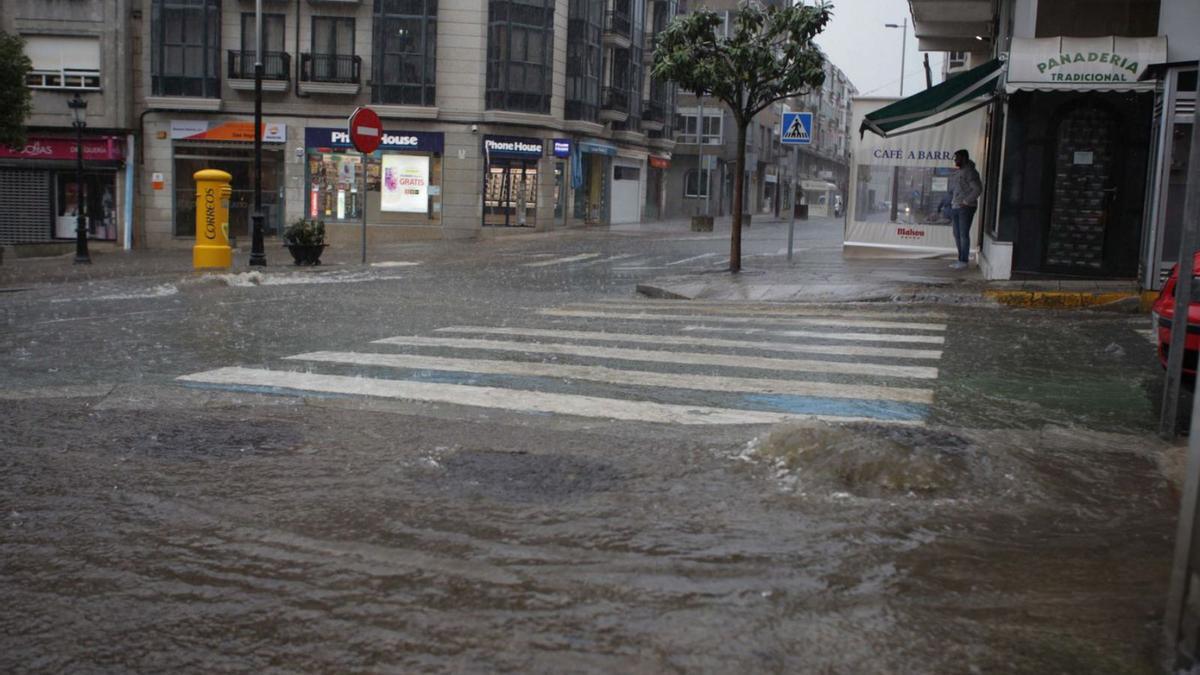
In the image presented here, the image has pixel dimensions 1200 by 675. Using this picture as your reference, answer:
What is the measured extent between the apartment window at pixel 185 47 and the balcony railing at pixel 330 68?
2.87 meters

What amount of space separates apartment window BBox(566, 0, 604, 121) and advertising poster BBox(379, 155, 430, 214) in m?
6.60

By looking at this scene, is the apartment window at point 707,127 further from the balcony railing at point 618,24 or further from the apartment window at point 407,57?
the apartment window at point 407,57

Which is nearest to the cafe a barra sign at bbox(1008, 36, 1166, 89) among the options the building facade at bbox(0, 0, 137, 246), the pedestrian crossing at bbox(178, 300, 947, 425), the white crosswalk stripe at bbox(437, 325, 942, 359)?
the pedestrian crossing at bbox(178, 300, 947, 425)

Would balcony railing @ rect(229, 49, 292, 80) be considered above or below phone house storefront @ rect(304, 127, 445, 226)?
above

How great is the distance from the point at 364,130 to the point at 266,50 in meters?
16.1

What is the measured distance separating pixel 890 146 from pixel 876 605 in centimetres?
1800

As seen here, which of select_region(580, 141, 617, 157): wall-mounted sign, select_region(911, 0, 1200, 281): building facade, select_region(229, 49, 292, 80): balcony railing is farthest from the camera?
select_region(580, 141, 617, 157): wall-mounted sign

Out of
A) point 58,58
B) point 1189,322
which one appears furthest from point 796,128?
point 58,58

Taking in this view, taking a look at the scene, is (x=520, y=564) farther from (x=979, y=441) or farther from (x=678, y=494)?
(x=979, y=441)

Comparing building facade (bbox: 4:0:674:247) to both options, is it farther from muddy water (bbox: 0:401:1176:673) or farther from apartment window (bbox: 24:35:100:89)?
muddy water (bbox: 0:401:1176:673)

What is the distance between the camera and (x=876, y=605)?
12.3 feet

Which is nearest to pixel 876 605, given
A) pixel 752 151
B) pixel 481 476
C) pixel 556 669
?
pixel 556 669

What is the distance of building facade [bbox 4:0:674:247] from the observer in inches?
1383

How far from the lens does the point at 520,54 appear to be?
36.6 meters
